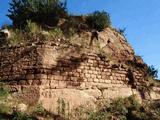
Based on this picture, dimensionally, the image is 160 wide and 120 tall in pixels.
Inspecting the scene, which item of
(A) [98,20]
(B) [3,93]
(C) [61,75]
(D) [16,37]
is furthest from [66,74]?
(A) [98,20]

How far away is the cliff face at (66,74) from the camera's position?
7871 millimetres

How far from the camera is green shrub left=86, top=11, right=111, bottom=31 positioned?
34.7ft

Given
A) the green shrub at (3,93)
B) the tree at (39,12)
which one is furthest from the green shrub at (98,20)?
the green shrub at (3,93)

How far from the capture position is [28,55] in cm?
832

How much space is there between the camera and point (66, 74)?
322 inches

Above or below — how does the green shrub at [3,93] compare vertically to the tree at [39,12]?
below

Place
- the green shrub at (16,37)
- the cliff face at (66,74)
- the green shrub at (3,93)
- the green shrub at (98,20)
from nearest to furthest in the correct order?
the green shrub at (3,93), the cliff face at (66,74), the green shrub at (16,37), the green shrub at (98,20)

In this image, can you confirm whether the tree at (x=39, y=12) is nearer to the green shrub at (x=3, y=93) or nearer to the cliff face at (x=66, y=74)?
the cliff face at (x=66, y=74)

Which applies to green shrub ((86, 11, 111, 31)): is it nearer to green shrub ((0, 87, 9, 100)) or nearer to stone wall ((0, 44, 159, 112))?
stone wall ((0, 44, 159, 112))

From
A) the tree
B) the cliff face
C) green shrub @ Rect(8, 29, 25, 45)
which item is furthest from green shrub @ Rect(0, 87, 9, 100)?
the tree

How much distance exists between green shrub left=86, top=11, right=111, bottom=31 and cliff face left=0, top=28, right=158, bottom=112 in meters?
1.55

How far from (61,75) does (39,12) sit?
3317 millimetres

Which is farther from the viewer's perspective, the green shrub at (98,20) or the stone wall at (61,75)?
the green shrub at (98,20)

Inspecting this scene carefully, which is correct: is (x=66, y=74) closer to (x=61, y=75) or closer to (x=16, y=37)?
(x=61, y=75)
